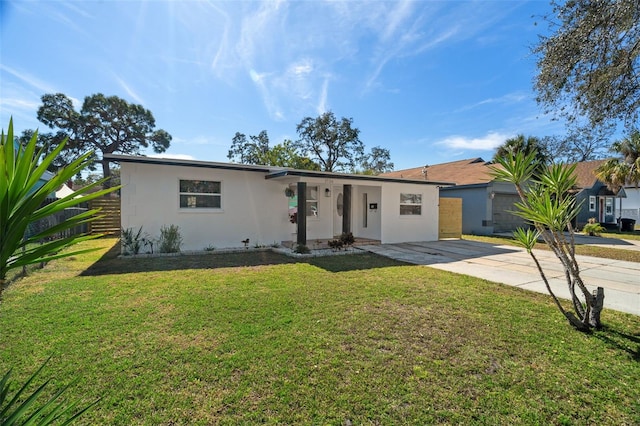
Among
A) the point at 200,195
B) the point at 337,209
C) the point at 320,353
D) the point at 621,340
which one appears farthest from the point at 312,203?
the point at 621,340

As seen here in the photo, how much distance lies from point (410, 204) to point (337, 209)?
3.29 metres

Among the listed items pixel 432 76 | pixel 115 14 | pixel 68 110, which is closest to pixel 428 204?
pixel 432 76

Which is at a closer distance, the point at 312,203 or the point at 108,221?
the point at 312,203

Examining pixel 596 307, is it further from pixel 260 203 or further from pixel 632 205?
pixel 632 205

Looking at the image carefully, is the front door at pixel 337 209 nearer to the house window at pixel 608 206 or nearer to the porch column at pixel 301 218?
the porch column at pixel 301 218

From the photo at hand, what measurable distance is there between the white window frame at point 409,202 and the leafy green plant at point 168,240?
29.6 feet

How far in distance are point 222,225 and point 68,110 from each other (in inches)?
1136

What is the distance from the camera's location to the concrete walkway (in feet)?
20.2

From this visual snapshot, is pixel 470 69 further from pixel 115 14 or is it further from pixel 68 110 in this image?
pixel 68 110

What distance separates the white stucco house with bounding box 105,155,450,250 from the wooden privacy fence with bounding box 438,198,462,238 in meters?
1.07

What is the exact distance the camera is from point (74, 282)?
639cm

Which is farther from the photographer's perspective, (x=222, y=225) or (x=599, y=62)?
(x=222, y=225)

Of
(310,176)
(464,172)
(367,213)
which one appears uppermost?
(464,172)

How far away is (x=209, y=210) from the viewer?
10.9 meters
